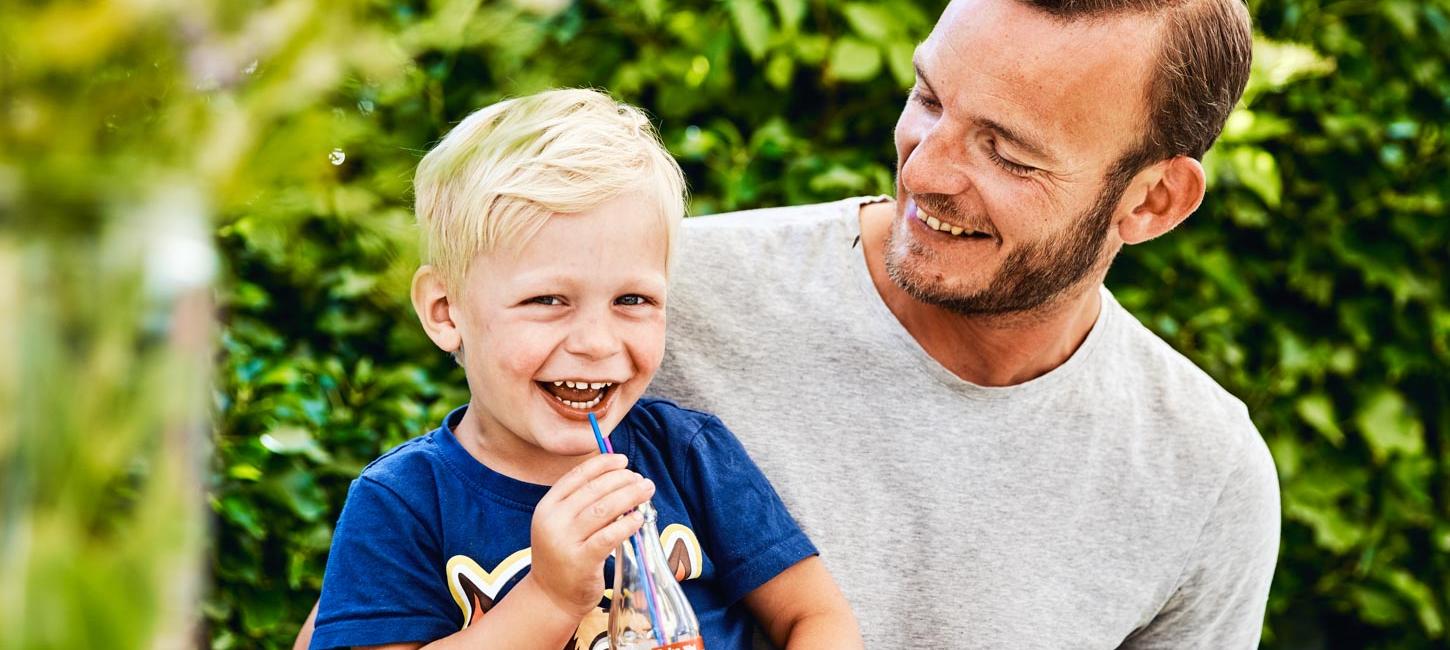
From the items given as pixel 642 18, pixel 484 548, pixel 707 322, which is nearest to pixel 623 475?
pixel 484 548

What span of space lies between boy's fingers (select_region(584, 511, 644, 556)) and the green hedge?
0.72 metres

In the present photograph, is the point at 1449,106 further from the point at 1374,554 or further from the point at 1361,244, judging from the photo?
the point at 1374,554

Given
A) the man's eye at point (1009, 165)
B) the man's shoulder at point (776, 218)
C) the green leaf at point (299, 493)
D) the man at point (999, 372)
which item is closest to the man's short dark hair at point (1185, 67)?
the man at point (999, 372)

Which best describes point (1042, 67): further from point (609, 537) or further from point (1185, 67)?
point (609, 537)

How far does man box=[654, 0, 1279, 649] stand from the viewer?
1.96 m

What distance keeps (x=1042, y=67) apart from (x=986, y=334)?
0.39 m

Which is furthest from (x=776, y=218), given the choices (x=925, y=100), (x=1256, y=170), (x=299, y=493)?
(x=1256, y=170)

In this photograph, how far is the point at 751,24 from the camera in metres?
2.69

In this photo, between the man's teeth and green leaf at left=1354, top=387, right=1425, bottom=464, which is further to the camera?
green leaf at left=1354, top=387, right=1425, bottom=464

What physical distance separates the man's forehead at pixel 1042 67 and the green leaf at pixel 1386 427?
1602 millimetres

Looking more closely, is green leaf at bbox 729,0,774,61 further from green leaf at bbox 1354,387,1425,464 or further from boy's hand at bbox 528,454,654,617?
green leaf at bbox 1354,387,1425,464

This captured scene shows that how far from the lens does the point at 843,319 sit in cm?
205

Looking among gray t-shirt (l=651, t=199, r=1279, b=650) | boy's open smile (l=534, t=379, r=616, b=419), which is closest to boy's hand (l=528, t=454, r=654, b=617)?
boy's open smile (l=534, t=379, r=616, b=419)

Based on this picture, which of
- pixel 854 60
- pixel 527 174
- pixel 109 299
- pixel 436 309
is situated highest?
pixel 109 299
